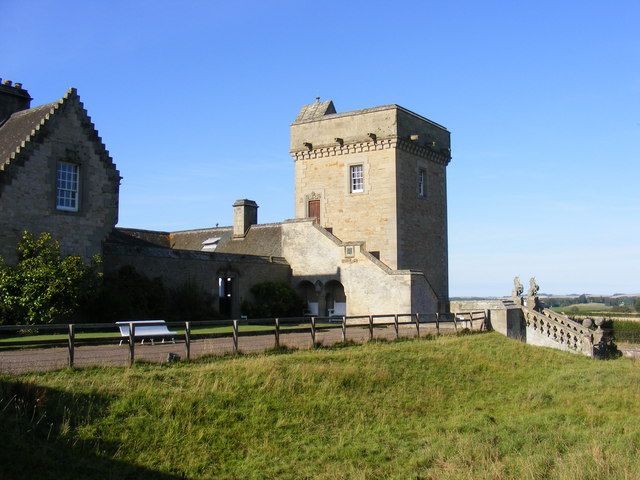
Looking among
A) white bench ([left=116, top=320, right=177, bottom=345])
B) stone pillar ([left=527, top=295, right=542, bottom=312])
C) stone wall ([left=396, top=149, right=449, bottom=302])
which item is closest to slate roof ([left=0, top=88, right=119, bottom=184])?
white bench ([left=116, top=320, right=177, bottom=345])

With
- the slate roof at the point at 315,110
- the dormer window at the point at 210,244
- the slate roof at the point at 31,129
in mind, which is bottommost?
the dormer window at the point at 210,244

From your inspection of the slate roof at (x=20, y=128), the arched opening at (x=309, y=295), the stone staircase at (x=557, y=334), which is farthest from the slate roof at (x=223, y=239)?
the stone staircase at (x=557, y=334)

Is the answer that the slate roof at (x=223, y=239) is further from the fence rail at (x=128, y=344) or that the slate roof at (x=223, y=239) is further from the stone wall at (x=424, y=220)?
the fence rail at (x=128, y=344)

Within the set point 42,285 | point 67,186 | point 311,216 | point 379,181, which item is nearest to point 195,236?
point 311,216

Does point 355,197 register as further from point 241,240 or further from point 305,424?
point 305,424

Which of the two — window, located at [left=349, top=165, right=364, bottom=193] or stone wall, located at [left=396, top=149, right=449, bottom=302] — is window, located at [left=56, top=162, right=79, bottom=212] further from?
stone wall, located at [left=396, top=149, right=449, bottom=302]

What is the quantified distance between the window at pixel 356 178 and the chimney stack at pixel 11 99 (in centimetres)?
1499

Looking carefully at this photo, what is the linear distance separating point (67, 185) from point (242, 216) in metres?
14.1

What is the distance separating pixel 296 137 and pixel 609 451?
26703mm

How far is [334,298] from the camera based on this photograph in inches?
1314

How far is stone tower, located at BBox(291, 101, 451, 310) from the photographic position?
111 ft

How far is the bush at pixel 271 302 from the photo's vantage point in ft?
102

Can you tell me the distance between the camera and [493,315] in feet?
93.0

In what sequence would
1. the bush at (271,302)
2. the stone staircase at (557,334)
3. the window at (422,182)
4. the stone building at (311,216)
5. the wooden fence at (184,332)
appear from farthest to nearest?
the window at (422,182) < the bush at (271,302) < the stone staircase at (557,334) < the stone building at (311,216) < the wooden fence at (184,332)
